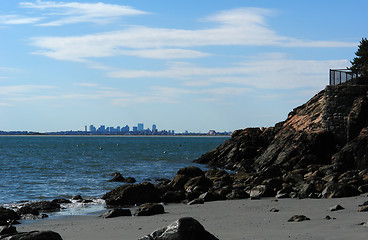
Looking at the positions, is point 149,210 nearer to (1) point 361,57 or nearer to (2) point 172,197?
(2) point 172,197

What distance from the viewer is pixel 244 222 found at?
47.9 ft

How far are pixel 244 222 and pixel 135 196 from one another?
974 centimetres

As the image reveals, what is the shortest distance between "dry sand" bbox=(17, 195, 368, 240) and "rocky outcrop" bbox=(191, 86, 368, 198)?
2.50 m

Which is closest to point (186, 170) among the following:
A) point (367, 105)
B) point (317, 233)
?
point (367, 105)

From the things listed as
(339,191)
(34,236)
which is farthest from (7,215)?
(339,191)

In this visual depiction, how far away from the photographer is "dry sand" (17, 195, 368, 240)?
11.8 metres

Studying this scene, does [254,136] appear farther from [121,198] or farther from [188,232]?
[188,232]

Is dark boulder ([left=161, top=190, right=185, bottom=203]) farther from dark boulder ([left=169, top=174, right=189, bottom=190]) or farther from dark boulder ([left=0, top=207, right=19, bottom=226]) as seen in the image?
dark boulder ([left=0, top=207, right=19, bottom=226])

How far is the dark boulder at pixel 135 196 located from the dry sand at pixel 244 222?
224cm

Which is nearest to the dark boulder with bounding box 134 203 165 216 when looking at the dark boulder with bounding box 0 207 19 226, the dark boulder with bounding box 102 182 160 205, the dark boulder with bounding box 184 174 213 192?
the dark boulder with bounding box 102 182 160 205

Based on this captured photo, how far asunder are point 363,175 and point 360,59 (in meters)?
41.2

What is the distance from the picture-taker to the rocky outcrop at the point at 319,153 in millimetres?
22859

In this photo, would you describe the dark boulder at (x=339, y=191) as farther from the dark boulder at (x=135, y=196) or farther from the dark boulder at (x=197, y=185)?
the dark boulder at (x=135, y=196)

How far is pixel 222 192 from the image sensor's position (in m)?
23.0
